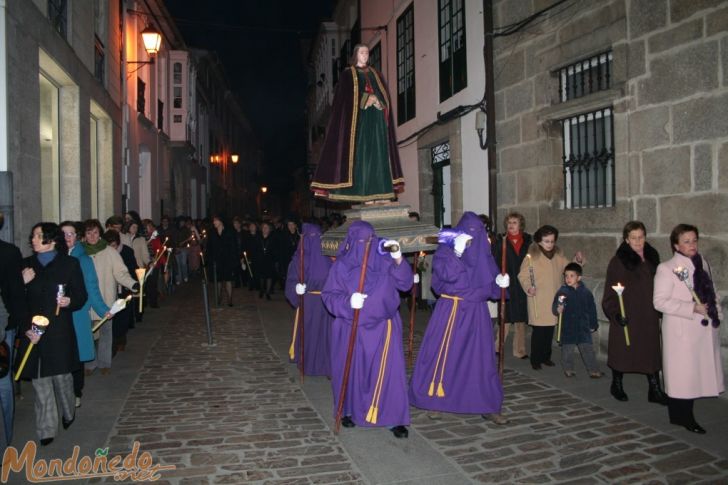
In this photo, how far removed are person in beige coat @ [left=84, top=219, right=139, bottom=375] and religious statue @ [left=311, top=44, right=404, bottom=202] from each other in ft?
9.47

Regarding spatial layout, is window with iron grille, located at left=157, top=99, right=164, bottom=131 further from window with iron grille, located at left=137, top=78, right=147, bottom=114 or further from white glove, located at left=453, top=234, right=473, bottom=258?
white glove, located at left=453, top=234, right=473, bottom=258

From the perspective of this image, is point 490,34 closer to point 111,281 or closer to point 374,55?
point 111,281

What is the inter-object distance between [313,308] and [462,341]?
2643mm

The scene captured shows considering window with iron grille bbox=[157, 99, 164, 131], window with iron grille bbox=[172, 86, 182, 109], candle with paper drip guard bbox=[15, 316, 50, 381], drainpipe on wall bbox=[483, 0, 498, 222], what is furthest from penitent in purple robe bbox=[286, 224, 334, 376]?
window with iron grille bbox=[172, 86, 182, 109]

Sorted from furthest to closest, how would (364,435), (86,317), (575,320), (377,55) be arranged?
(377,55) < (575,320) < (86,317) < (364,435)

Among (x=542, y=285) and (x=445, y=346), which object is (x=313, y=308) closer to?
(x=445, y=346)

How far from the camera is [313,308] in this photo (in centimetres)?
775

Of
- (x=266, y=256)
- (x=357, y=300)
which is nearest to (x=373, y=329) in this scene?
(x=357, y=300)

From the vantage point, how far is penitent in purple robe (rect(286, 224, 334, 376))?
7477 mm

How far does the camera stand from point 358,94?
22.5ft

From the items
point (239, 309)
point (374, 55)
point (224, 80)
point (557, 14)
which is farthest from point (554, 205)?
point (224, 80)

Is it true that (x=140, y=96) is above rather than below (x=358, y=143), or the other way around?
above

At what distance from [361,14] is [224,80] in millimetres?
25473

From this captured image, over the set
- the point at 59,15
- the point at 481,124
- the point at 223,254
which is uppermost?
the point at 59,15
